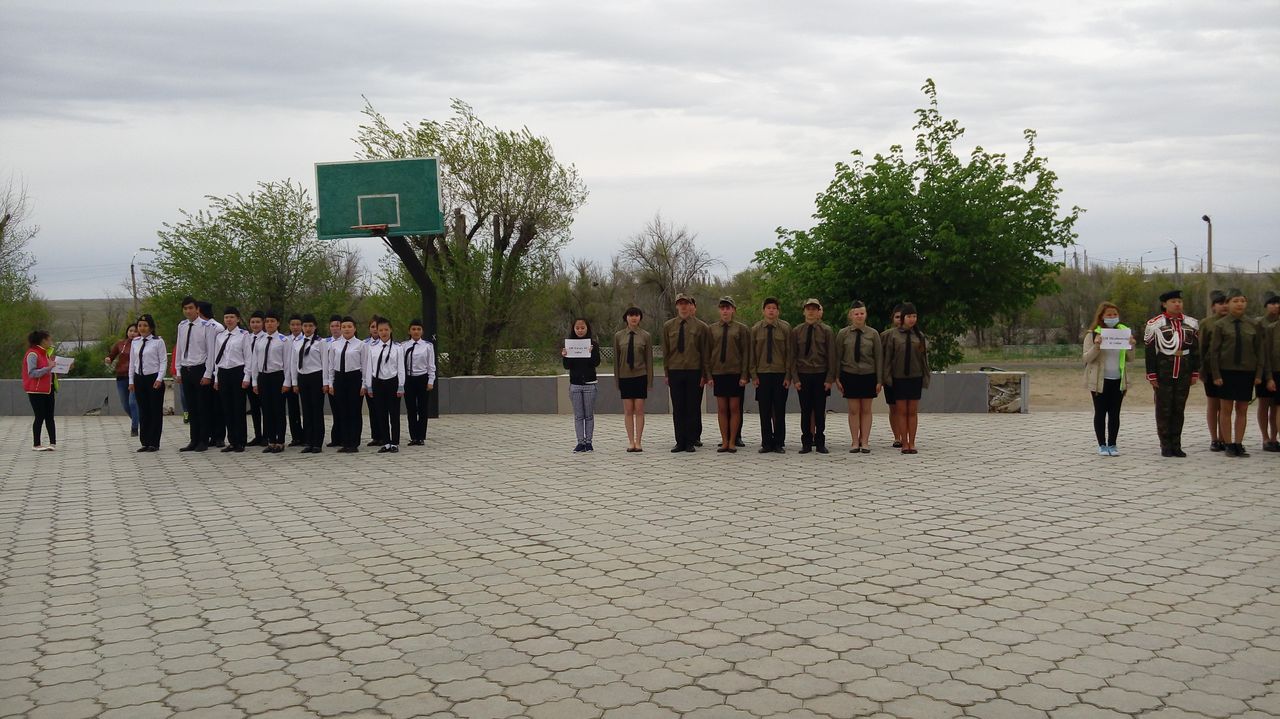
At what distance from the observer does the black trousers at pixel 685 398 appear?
42.4ft

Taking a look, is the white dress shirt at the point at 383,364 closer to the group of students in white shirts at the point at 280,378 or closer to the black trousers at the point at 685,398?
the group of students in white shirts at the point at 280,378

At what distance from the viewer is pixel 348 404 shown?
13.8m

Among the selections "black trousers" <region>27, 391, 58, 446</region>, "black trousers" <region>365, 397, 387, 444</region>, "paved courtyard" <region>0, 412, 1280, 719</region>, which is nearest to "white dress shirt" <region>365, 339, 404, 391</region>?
"black trousers" <region>365, 397, 387, 444</region>

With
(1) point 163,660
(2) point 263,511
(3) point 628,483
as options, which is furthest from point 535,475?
(1) point 163,660

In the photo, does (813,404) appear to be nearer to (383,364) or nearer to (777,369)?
(777,369)

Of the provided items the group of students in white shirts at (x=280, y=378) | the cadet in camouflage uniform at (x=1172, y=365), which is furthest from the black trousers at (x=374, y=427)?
the cadet in camouflage uniform at (x=1172, y=365)

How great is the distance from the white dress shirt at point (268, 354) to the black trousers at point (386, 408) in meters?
1.37

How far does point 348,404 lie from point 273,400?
1.14m

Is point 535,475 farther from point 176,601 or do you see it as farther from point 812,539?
point 176,601

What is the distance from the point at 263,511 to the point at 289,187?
19.8m

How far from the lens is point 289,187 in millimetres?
27250

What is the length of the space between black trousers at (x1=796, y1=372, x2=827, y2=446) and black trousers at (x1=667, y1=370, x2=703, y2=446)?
49.2 inches

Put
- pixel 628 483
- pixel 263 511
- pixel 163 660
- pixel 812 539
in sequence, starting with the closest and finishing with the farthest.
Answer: pixel 163 660, pixel 812 539, pixel 263 511, pixel 628 483

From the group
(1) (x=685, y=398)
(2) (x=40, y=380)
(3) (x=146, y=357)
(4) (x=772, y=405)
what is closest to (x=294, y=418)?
(3) (x=146, y=357)
